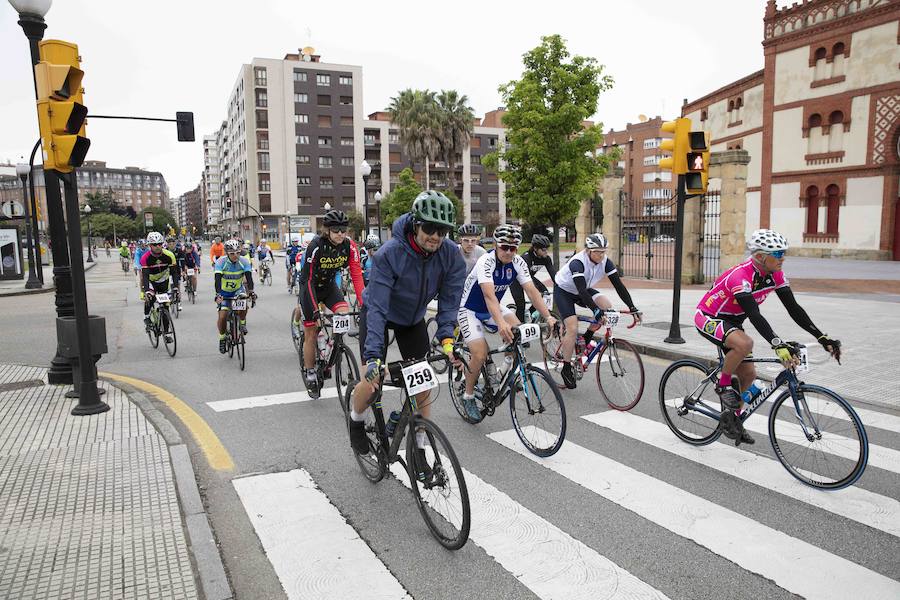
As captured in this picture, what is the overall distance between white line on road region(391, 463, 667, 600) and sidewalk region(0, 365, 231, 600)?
60.4 inches

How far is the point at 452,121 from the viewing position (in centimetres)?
5575

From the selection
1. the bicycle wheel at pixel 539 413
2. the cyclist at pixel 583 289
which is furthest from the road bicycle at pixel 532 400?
the cyclist at pixel 583 289

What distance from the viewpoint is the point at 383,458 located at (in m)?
4.45

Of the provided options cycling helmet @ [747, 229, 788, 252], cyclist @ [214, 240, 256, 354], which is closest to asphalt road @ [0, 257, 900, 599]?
cycling helmet @ [747, 229, 788, 252]

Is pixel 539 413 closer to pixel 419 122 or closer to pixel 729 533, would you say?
pixel 729 533

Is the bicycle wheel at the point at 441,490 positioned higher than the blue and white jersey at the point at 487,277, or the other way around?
the blue and white jersey at the point at 487,277

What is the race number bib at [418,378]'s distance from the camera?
148 inches

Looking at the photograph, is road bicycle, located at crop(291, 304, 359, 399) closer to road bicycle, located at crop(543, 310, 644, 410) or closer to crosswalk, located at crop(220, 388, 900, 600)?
crosswalk, located at crop(220, 388, 900, 600)

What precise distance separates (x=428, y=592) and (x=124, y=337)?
1057cm

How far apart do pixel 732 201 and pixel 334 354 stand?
50.1 feet

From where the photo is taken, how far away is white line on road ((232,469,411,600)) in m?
3.32

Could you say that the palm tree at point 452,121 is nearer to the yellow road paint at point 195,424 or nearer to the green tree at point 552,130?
the green tree at point 552,130

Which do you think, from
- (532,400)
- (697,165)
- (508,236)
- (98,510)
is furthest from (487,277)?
(697,165)

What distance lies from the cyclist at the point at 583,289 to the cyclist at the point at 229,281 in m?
4.46
